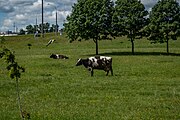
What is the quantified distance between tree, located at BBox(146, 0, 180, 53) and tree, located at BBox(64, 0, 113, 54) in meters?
8.53

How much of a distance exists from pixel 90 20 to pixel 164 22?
1484 cm

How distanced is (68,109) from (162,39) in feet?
199

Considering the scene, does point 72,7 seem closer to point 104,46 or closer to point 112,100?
point 104,46

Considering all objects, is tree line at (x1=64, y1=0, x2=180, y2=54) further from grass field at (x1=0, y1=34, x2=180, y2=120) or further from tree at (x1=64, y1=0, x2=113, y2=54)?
grass field at (x1=0, y1=34, x2=180, y2=120)

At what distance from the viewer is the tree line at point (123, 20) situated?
74188mm

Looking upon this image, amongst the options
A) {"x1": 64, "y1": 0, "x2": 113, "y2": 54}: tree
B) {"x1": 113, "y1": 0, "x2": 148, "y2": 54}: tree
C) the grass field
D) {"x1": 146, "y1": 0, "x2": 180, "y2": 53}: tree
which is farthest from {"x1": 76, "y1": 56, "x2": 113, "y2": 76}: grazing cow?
{"x1": 146, "y1": 0, "x2": 180, "y2": 53}: tree

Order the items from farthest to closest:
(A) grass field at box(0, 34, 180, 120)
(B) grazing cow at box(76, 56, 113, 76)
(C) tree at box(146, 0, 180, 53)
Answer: (C) tree at box(146, 0, 180, 53) → (B) grazing cow at box(76, 56, 113, 76) → (A) grass field at box(0, 34, 180, 120)

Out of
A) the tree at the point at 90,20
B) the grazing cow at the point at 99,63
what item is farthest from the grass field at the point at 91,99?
the tree at the point at 90,20

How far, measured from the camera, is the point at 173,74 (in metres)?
38.8

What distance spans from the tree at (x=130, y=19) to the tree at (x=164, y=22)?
6.35ft

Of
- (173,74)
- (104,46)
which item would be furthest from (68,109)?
(104,46)

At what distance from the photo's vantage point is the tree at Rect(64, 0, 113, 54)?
7325 centimetres

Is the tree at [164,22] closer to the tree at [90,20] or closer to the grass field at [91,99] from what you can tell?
the tree at [90,20]

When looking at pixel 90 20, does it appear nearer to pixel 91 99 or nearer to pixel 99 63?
pixel 99 63
